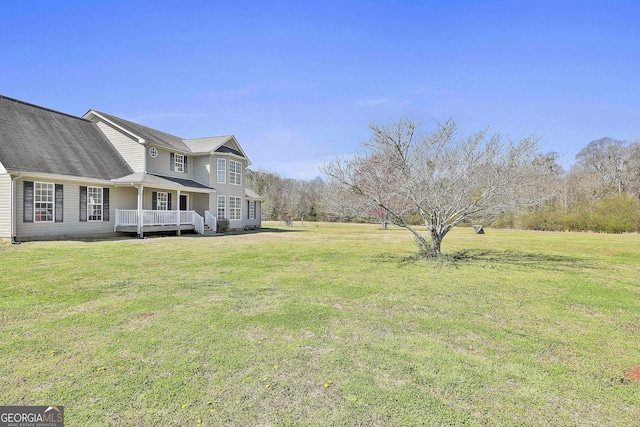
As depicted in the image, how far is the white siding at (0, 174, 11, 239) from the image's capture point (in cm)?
1279

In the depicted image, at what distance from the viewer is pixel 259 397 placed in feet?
8.73

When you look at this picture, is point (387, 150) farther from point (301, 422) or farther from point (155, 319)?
point (301, 422)

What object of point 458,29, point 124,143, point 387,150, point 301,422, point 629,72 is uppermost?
point 458,29

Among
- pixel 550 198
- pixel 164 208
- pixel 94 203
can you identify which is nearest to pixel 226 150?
pixel 164 208

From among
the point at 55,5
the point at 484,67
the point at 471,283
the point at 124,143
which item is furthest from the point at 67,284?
the point at 484,67

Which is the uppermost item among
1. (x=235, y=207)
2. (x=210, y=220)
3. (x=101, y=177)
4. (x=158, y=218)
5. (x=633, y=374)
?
(x=101, y=177)

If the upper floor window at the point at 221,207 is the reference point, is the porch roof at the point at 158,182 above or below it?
above

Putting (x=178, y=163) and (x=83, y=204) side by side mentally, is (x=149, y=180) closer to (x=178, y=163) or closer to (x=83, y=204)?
(x=83, y=204)

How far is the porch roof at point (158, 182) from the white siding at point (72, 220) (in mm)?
937

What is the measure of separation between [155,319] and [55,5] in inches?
527

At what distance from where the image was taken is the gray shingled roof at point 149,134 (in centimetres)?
1891

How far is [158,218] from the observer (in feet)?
57.6

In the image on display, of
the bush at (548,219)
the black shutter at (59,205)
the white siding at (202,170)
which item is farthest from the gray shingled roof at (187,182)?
the bush at (548,219)

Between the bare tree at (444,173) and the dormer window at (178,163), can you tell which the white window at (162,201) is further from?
the bare tree at (444,173)
